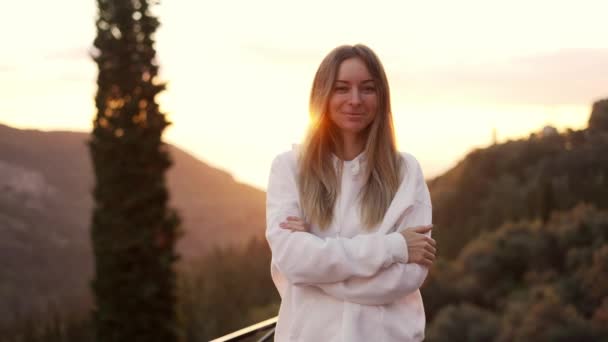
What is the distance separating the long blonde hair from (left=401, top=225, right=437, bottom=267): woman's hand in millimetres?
66

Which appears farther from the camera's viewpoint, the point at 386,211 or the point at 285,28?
the point at 285,28

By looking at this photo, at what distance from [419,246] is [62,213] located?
27507 millimetres

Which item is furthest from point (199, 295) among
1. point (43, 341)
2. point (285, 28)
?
point (285, 28)

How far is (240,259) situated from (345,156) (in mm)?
26273

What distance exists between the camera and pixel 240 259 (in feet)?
90.6

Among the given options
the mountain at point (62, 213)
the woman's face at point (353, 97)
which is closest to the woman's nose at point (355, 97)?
the woman's face at point (353, 97)

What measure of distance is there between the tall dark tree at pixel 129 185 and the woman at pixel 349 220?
10.3m

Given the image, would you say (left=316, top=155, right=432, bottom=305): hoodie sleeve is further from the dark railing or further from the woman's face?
the dark railing

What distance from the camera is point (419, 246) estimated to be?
5.01ft

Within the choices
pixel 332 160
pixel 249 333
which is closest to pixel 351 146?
pixel 332 160

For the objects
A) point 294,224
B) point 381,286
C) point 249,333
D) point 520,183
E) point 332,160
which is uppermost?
point 332,160

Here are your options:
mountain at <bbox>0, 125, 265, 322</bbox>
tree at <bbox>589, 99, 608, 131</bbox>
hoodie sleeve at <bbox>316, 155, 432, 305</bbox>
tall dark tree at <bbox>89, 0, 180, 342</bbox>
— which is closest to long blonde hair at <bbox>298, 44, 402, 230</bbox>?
hoodie sleeve at <bbox>316, 155, 432, 305</bbox>

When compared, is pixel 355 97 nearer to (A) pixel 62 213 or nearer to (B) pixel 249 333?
(B) pixel 249 333

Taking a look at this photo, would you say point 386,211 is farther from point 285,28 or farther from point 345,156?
point 285,28
